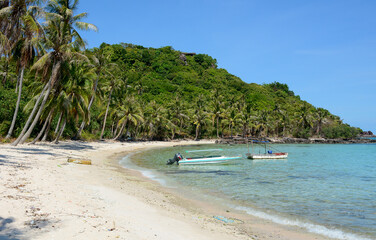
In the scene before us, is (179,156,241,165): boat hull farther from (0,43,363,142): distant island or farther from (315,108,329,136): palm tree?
(315,108,329,136): palm tree

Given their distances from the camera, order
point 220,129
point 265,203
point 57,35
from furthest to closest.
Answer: point 220,129 → point 57,35 → point 265,203

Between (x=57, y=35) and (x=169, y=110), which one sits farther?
(x=169, y=110)

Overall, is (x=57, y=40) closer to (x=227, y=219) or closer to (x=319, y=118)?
(x=227, y=219)

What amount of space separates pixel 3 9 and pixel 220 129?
76419mm

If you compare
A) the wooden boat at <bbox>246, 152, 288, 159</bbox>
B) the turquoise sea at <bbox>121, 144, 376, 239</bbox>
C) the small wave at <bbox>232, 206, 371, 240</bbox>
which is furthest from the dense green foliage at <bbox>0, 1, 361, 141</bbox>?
the wooden boat at <bbox>246, 152, 288, 159</bbox>

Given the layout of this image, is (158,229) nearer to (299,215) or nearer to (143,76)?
(299,215)

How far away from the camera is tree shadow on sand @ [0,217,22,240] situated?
4952 mm

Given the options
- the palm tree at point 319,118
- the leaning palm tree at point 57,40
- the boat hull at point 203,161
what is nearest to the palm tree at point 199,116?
the boat hull at point 203,161

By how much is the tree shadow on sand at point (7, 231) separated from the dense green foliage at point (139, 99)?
61.8 feet

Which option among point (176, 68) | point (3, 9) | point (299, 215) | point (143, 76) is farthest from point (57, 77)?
point (176, 68)

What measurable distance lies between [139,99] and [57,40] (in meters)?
58.5

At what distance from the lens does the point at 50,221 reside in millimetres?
6066

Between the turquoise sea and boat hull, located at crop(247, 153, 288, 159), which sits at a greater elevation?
boat hull, located at crop(247, 153, 288, 159)

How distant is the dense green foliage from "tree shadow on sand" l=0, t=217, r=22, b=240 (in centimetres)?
1884
